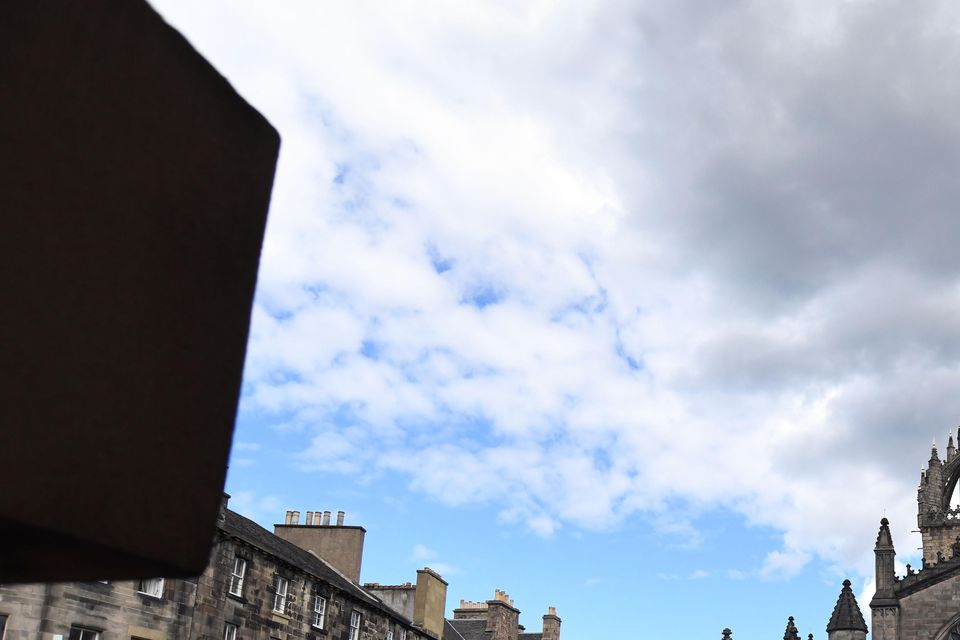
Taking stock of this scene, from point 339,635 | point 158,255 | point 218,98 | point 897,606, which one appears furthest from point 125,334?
point 897,606

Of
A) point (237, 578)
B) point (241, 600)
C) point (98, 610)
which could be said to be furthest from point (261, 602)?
point (98, 610)

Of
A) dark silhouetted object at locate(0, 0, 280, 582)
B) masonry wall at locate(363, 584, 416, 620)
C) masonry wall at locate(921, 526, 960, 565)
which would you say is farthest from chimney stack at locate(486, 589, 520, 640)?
dark silhouetted object at locate(0, 0, 280, 582)

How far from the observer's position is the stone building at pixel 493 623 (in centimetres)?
5406

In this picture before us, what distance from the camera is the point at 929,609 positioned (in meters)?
45.3

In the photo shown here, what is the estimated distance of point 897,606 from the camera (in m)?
45.5

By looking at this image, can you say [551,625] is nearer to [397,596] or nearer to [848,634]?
[397,596]

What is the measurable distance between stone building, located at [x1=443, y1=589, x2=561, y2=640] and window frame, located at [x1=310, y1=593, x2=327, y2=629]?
15124 millimetres

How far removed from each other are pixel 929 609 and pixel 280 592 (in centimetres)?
2874

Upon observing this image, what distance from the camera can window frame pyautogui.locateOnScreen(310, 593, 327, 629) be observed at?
36.2 metres

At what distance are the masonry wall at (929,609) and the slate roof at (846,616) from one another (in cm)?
202

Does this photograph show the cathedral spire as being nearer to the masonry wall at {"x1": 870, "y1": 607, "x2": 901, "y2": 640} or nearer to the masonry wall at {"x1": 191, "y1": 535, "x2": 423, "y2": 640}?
the masonry wall at {"x1": 870, "y1": 607, "x2": 901, "y2": 640}

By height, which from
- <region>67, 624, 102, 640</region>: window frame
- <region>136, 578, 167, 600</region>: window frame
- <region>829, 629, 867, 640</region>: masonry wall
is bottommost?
<region>67, 624, 102, 640</region>: window frame

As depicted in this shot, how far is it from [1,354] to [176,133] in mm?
1026

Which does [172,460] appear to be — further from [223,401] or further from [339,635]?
[339,635]
